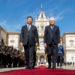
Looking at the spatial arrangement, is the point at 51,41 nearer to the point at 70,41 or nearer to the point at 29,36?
the point at 29,36

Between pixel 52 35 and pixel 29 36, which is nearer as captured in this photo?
pixel 29 36

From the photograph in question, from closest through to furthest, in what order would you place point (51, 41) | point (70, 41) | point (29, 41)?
point (29, 41), point (51, 41), point (70, 41)

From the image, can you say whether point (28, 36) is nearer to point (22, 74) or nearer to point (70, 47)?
point (22, 74)

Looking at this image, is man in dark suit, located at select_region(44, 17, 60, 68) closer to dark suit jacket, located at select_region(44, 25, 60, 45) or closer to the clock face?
dark suit jacket, located at select_region(44, 25, 60, 45)

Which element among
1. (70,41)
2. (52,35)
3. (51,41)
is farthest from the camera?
(70,41)

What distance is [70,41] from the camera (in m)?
116

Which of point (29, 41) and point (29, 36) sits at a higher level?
point (29, 36)

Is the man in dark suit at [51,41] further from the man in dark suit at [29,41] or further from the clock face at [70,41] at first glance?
the clock face at [70,41]

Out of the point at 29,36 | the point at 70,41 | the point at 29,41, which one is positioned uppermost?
the point at 70,41

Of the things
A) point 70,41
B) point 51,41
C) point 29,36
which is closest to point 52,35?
point 51,41

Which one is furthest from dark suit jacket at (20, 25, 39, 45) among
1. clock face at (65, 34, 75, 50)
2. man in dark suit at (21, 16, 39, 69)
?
clock face at (65, 34, 75, 50)

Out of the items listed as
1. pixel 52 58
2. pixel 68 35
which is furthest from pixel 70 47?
pixel 52 58

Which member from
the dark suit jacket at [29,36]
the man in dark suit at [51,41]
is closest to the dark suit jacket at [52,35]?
the man in dark suit at [51,41]

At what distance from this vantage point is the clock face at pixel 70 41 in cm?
11603
